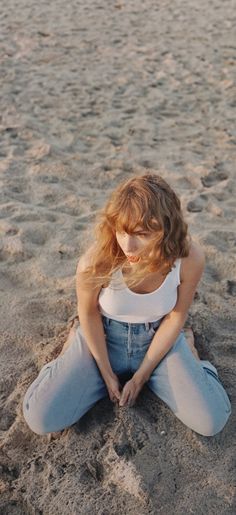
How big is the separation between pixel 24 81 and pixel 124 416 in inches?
171

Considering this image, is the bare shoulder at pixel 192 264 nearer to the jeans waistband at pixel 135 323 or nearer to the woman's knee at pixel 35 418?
the jeans waistband at pixel 135 323

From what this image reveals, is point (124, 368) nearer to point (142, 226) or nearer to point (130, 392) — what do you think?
point (130, 392)

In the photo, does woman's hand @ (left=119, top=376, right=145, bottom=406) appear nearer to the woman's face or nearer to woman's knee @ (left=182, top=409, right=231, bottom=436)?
woman's knee @ (left=182, top=409, right=231, bottom=436)

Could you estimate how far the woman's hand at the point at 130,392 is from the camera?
2.36 m

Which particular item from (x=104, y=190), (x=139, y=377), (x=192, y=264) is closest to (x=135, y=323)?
(x=139, y=377)

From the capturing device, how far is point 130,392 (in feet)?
7.74

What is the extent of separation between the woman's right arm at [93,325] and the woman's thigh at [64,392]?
44mm

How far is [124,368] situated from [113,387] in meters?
0.12

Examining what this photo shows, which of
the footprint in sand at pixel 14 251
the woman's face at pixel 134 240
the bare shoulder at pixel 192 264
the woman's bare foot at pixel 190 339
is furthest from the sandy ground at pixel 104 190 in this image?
the woman's face at pixel 134 240

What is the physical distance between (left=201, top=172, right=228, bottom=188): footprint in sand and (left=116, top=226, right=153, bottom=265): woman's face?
2212 mm

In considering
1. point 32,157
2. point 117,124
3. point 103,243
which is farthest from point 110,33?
point 103,243

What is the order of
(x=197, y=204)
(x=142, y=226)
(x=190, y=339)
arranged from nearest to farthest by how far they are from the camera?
(x=142, y=226) → (x=190, y=339) → (x=197, y=204)

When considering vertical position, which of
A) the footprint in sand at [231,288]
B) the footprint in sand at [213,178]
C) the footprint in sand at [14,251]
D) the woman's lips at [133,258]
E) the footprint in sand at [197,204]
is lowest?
the footprint in sand at [213,178]

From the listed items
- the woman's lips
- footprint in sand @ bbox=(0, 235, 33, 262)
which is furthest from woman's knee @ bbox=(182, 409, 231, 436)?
footprint in sand @ bbox=(0, 235, 33, 262)
